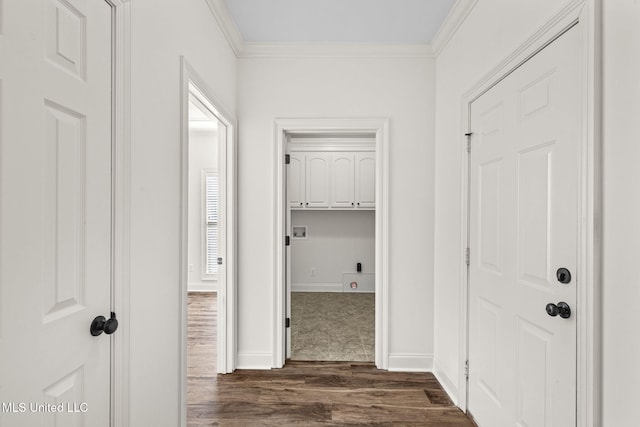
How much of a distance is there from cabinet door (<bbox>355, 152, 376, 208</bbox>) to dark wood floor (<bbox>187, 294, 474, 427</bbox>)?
108 inches

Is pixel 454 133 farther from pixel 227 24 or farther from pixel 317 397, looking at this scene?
pixel 317 397

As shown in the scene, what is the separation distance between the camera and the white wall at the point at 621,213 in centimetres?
99

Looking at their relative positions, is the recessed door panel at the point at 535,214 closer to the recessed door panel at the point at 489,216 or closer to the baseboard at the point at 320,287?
the recessed door panel at the point at 489,216

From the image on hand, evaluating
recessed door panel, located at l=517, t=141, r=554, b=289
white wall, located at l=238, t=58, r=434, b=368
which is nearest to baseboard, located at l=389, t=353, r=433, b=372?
white wall, located at l=238, t=58, r=434, b=368

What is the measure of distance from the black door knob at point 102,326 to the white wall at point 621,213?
1704mm

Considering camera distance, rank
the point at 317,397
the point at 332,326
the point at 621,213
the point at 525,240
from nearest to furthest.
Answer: the point at 621,213, the point at 525,240, the point at 317,397, the point at 332,326

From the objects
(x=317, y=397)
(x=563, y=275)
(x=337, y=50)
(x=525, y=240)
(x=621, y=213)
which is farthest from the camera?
(x=337, y=50)

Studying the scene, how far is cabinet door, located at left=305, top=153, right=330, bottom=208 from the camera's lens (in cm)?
503

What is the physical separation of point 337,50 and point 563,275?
226 cm

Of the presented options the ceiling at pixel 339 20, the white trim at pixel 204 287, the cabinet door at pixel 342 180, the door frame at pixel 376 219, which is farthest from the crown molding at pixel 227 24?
the white trim at pixel 204 287

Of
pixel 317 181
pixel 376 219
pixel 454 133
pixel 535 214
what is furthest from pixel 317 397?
pixel 317 181

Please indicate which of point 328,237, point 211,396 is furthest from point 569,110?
point 328,237

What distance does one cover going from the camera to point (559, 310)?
1302mm

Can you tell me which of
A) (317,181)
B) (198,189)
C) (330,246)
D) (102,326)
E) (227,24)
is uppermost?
(227,24)
